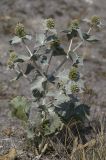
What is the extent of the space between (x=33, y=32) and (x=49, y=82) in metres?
4.28

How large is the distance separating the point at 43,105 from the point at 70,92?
0.34 m

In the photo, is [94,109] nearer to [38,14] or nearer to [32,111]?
[32,111]

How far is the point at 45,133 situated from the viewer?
5.15 metres

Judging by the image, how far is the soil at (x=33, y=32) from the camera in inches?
243

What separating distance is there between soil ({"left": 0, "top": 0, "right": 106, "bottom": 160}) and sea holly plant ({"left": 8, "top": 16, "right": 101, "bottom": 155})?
1.08ft

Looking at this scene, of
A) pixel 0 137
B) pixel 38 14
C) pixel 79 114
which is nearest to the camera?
pixel 79 114

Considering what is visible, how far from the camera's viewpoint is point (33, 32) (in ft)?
30.7

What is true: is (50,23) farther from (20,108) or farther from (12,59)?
(20,108)

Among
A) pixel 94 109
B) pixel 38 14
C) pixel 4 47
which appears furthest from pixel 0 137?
pixel 38 14

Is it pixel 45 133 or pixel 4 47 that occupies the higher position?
pixel 4 47

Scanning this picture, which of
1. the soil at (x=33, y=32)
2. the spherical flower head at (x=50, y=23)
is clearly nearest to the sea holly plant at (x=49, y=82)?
the spherical flower head at (x=50, y=23)

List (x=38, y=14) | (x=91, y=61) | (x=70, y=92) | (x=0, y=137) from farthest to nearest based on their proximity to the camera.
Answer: (x=38, y=14)
(x=91, y=61)
(x=0, y=137)
(x=70, y=92)

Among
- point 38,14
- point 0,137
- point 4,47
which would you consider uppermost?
point 38,14

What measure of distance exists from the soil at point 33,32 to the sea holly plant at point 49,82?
331 millimetres
